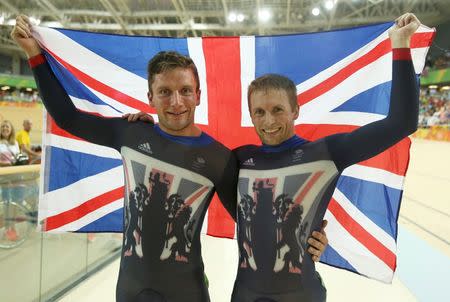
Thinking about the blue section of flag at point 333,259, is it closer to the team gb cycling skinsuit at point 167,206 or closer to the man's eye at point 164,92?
the team gb cycling skinsuit at point 167,206

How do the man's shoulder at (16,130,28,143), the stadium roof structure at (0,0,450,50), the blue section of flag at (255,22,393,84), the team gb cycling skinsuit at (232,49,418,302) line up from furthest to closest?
the stadium roof structure at (0,0,450,50), the man's shoulder at (16,130,28,143), the blue section of flag at (255,22,393,84), the team gb cycling skinsuit at (232,49,418,302)

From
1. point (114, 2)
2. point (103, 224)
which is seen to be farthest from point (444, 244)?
point (114, 2)

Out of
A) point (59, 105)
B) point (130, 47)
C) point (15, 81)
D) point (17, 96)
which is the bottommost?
point (59, 105)

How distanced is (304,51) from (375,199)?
0.79m

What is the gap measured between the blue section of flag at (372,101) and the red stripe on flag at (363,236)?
0.47m

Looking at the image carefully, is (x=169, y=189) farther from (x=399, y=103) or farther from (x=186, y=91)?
(x=399, y=103)

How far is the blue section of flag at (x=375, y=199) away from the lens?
72.2 inches

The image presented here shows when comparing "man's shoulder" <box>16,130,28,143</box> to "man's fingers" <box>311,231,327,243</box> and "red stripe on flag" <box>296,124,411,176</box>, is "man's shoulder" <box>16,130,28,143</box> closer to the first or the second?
"red stripe on flag" <box>296,124,411,176</box>

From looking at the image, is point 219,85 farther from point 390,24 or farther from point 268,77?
point 390,24

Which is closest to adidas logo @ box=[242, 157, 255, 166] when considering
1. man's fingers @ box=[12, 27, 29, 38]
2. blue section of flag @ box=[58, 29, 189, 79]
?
blue section of flag @ box=[58, 29, 189, 79]

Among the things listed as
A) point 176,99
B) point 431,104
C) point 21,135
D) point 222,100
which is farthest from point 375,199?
point 431,104

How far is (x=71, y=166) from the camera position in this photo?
2.17m

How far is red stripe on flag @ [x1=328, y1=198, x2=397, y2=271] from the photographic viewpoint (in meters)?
1.86

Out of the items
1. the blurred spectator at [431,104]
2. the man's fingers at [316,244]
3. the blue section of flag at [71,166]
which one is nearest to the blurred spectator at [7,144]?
the blue section of flag at [71,166]
